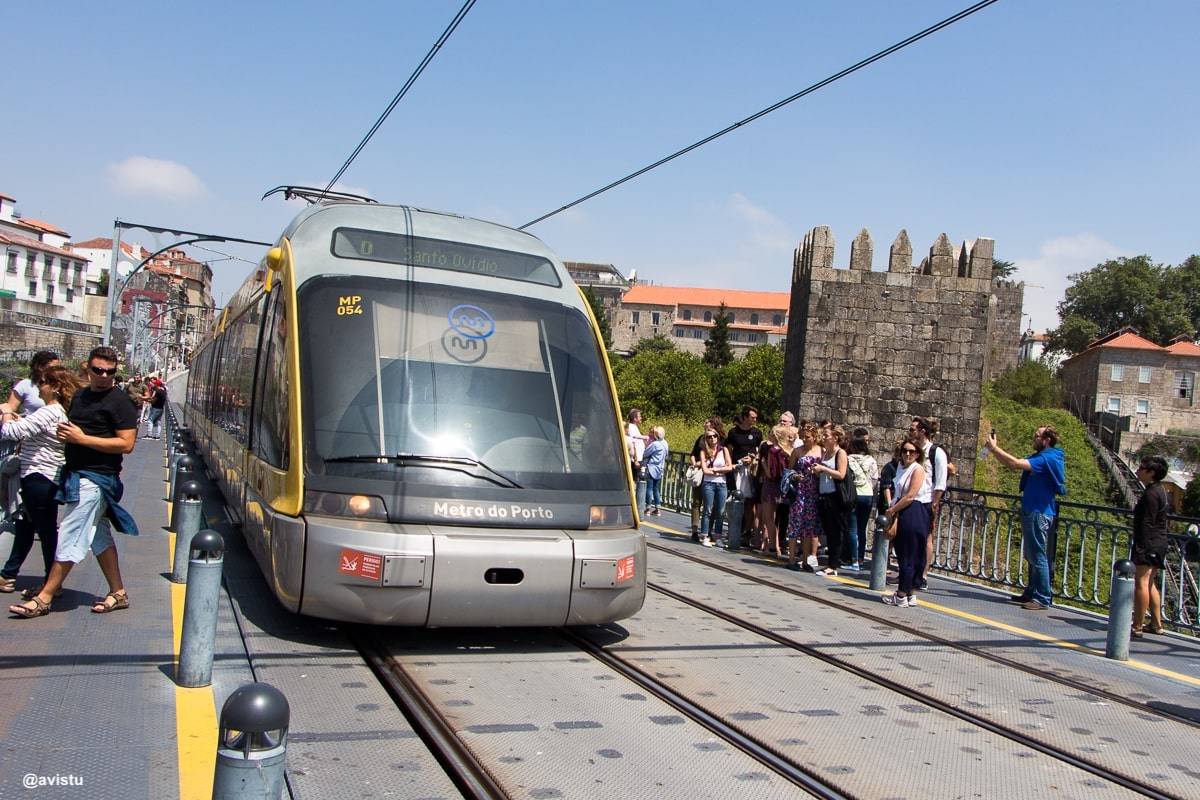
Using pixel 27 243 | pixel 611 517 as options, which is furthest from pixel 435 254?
pixel 27 243

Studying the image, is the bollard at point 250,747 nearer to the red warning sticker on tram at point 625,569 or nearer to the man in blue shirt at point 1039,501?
the red warning sticker on tram at point 625,569

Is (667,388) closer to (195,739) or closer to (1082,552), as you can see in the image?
(1082,552)

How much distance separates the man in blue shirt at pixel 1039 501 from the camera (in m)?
10.0

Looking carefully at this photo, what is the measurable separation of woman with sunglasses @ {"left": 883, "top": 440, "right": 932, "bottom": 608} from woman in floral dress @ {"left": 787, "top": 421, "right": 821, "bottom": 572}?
177cm

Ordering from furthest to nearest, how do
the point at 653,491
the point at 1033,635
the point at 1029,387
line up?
the point at 1029,387
the point at 653,491
the point at 1033,635

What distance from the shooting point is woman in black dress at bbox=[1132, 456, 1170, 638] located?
8938 millimetres

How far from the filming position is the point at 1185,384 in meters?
87.4

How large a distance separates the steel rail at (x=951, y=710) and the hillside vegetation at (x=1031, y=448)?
3247 centimetres

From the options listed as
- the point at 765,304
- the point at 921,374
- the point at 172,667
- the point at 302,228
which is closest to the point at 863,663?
the point at 172,667

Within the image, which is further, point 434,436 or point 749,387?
point 749,387

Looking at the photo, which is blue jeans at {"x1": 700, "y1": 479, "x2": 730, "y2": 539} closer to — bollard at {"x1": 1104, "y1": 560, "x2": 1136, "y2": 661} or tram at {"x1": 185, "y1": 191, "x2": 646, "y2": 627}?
bollard at {"x1": 1104, "y1": 560, "x2": 1136, "y2": 661}

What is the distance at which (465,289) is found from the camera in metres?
7.25

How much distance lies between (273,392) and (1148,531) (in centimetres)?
728

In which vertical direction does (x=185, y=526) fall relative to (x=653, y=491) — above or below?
above
